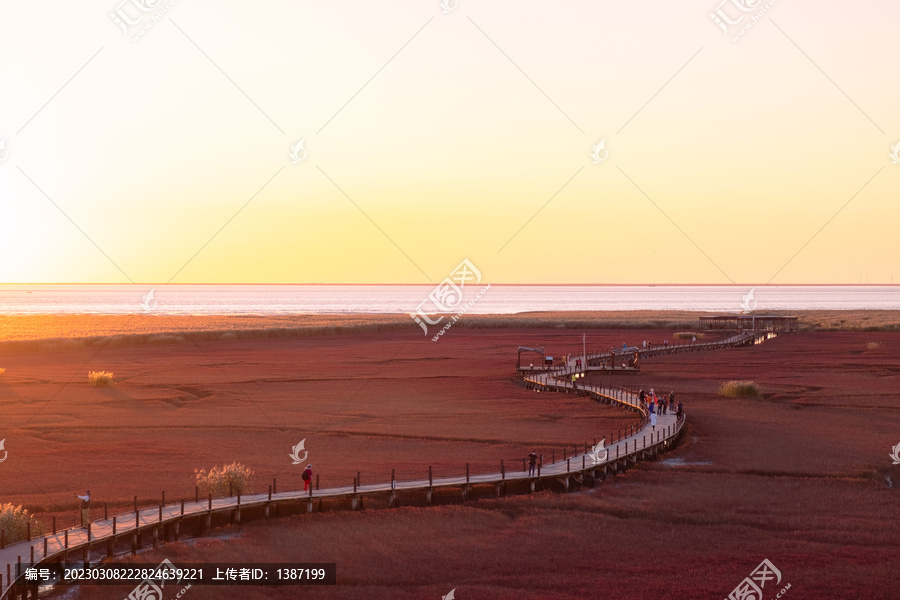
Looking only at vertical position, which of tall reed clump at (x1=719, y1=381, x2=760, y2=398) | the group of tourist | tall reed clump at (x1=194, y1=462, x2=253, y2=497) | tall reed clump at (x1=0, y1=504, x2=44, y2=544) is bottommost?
tall reed clump at (x1=0, y1=504, x2=44, y2=544)

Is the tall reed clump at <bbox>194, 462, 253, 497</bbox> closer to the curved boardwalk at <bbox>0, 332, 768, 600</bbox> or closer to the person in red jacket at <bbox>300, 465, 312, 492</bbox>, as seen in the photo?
the curved boardwalk at <bbox>0, 332, 768, 600</bbox>

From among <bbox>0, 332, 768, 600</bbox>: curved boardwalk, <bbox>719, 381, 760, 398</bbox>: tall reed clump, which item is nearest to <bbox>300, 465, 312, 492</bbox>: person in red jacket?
<bbox>0, 332, 768, 600</bbox>: curved boardwalk

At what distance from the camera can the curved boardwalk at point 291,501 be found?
2217cm

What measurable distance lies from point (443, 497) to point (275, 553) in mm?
7329

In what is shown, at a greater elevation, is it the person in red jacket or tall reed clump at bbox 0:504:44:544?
the person in red jacket

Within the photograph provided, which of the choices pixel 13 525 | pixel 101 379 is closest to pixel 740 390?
pixel 101 379

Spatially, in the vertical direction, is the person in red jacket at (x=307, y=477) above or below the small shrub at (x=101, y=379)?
below

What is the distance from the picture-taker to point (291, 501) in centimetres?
2812

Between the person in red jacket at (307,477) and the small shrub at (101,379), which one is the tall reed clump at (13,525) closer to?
the person in red jacket at (307,477)

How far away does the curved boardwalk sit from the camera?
2217 centimetres

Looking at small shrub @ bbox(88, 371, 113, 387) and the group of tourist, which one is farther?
small shrub @ bbox(88, 371, 113, 387)

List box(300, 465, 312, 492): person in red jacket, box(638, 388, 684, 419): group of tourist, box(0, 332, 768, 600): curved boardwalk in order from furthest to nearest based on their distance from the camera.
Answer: box(638, 388, 684, 419): group of tourist < box(300, 465, 312, 492): person in red jacket < box(0, 332, 768, 600): curved boardwalk

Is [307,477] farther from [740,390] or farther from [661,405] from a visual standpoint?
[740,390]

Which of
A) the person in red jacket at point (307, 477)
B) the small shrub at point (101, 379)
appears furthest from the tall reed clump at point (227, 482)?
the small shrub at point (101, 379)
